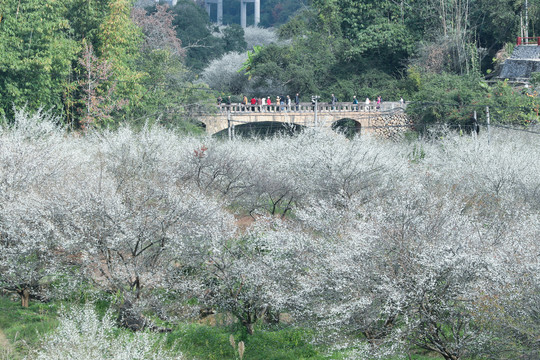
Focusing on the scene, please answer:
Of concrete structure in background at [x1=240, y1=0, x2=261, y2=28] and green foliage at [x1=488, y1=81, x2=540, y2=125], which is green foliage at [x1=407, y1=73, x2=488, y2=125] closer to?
green foliage at [x1=488, y1=81, x2=540, y2=125]

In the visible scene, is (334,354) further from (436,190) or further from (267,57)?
(267,57)

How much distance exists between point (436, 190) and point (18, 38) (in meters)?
19.2

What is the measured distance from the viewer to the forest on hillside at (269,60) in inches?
1266

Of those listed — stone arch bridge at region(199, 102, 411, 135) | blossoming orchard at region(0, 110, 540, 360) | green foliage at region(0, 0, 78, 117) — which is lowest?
blossoming orchard at region(0, 110, 540, 360)

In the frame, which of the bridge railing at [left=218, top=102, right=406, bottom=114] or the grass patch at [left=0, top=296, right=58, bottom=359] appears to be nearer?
the grass patch at [left=0, top=296, right=58, bottom=359]

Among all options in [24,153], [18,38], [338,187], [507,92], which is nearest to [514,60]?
[507,92]

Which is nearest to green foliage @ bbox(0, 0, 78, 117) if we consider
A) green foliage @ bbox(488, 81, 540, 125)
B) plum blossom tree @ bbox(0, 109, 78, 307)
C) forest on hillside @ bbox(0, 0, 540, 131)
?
forest on hillside @ bbox(0, 0, 540, 131)

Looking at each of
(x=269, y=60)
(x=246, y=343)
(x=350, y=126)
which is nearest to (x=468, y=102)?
(x=350, y=126)

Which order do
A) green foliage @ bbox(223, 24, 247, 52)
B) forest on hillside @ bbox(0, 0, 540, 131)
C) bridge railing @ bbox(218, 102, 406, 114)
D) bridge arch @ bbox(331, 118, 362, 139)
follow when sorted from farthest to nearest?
green foliage @ bbox(223, 24, 247, 52)
bridge arch @ bbox(331, 118, 362, 139)
bridge railing @ bbox(218, 102, 406, 114)
forest on hillside @ bbox(0, 0, 540, 131)

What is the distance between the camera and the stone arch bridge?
145 feet

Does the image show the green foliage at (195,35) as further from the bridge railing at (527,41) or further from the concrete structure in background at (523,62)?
the bridge railing at (527,41)

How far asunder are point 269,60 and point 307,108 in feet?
24.3

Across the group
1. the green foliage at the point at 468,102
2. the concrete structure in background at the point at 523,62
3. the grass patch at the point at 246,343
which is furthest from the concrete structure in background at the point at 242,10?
the grass patch at the point at 246,343

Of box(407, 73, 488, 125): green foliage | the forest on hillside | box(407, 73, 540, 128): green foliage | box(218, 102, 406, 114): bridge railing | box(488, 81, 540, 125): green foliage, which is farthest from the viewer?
box(218, 102, 406, 114): bridge railing
